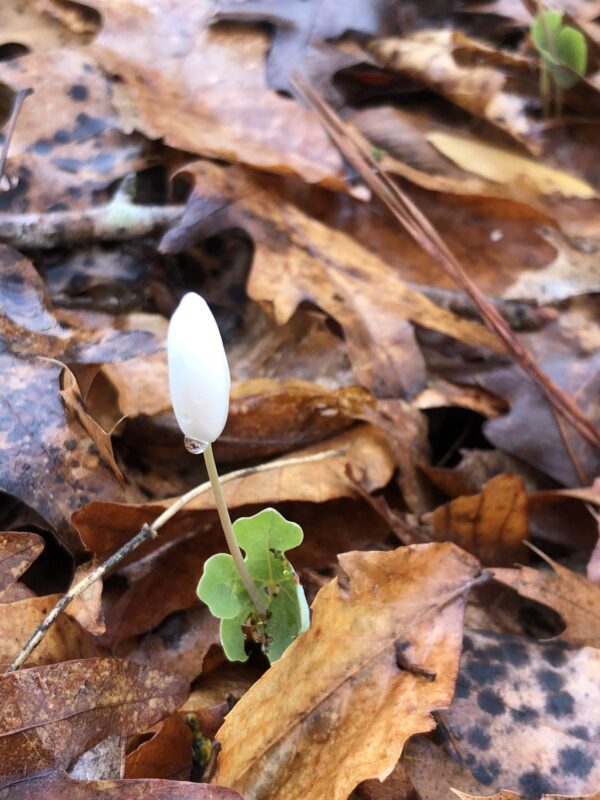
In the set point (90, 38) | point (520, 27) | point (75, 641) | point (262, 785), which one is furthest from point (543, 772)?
point (520, 27)

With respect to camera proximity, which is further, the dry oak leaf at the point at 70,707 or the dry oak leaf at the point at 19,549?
the dry oak leaf at the point at 19,549

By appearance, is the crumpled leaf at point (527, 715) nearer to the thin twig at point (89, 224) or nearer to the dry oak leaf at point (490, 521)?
the dry oak leaf at point (490, 521)

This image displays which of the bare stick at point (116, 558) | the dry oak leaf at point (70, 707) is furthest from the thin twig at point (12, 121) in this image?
the dry oak leaf at point (70, 707)

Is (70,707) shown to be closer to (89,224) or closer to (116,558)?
(116,558)

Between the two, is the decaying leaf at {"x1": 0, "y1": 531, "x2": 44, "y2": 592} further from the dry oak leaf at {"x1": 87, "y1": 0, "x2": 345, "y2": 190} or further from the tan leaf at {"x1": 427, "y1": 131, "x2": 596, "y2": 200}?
the tan leaf at {"x1": 427, "y1": 131, "x2": 596, "y2": 200}

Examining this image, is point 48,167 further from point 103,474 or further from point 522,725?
point 522,725

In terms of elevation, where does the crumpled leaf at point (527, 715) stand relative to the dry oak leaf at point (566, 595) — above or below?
below
